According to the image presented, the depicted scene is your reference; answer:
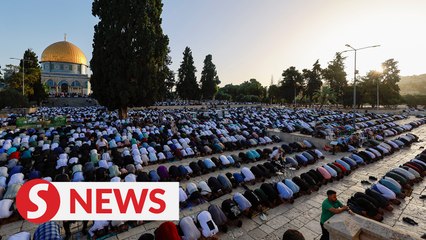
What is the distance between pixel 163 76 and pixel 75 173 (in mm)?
22040

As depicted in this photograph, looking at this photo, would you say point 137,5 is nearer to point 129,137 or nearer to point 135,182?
point 129,137

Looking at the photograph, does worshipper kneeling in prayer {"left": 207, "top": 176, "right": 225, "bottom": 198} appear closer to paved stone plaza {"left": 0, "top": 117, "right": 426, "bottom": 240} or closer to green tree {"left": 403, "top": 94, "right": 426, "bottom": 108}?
paved stone plaza {"left": 0, "top": 117, "right": 426, "bottom": 240}

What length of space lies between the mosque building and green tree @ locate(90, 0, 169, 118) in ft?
154

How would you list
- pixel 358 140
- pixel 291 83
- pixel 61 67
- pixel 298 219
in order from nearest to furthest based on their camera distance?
pixel 298 219, pixel 358 140, pixel 291 83, pixel 61 67

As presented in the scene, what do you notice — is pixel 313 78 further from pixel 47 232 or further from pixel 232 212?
pixel 47 232

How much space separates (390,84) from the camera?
175 ft

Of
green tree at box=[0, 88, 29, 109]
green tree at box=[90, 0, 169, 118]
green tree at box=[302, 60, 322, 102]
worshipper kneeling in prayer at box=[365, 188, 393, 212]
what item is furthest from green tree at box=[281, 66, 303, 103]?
green tree at box=[0, 88, 29, 109]

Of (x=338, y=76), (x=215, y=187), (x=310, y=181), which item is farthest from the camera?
(x=338, y=76)

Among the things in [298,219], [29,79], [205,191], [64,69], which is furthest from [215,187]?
[64,69]

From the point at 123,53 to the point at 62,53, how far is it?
56.2m

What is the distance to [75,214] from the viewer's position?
7.45m

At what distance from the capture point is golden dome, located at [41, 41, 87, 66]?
6769cm

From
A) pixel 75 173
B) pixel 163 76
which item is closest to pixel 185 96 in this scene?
pixel 163 76

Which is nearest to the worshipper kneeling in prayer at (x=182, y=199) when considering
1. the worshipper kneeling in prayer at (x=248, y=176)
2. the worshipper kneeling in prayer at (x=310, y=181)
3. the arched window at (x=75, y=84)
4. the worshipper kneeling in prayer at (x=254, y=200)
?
the worshipper kneeling in prayer at (x=254, y=200)
